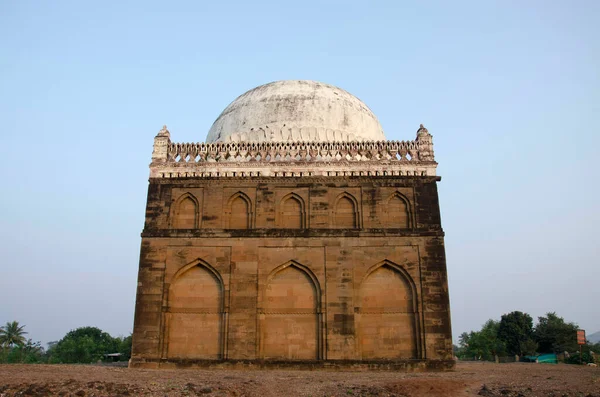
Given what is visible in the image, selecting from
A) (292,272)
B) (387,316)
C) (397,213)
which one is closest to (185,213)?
(292,272)

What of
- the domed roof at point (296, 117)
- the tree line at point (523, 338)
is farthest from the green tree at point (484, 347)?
the domed roof at point (296, 117)

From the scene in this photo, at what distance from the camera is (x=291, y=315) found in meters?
15.3

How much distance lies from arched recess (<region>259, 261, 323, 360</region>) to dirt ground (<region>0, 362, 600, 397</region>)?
1.82m

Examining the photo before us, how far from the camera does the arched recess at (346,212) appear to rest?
53.4ft

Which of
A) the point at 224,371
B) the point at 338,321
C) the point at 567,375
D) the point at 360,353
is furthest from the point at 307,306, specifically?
the point at 567,375

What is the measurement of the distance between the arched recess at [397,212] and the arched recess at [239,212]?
166 inches

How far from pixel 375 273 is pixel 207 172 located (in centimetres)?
618

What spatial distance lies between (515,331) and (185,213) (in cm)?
3638

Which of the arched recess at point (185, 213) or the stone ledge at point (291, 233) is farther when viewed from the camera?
the arched recess at point (185, 213)

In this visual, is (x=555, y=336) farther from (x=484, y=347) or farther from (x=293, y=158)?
(x=293, y=158)

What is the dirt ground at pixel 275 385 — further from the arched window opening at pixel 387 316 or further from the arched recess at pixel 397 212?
the arched recess at pixel 397 212

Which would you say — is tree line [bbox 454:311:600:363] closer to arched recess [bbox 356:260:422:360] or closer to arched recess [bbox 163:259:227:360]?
arched recess [bbox 356:260:422:360]

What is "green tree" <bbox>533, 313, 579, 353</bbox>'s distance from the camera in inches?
1439

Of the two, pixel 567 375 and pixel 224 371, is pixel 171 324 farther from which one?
pixel 567 375
